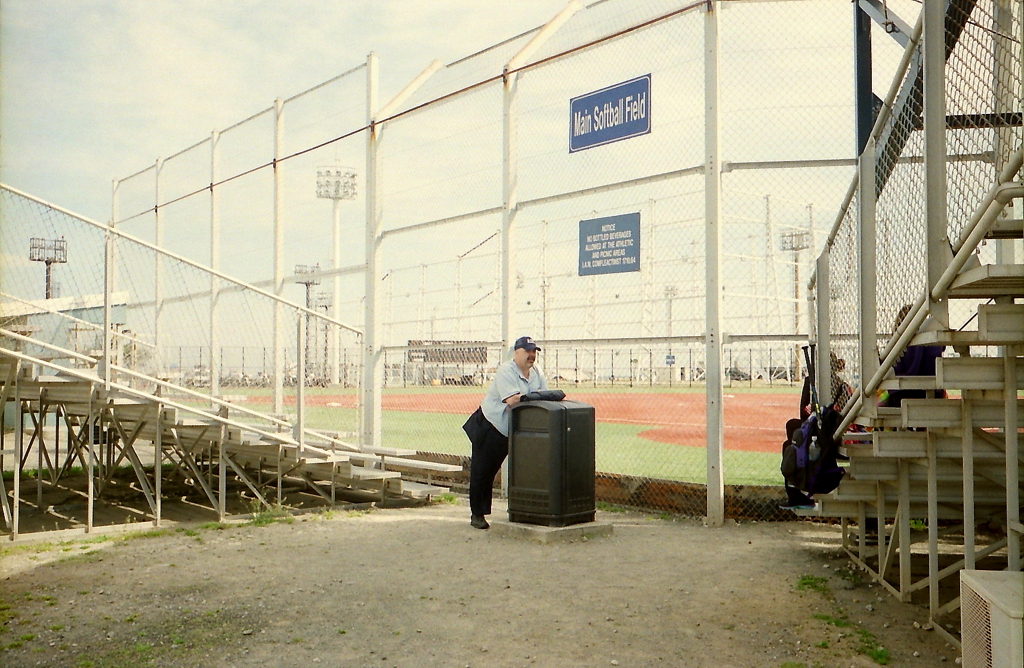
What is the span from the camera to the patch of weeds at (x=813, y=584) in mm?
5691

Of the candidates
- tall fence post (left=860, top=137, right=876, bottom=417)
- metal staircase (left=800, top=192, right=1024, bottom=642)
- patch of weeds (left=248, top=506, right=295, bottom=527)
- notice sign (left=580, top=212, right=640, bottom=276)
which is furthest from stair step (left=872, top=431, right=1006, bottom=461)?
patch of weeds (left=248, top=506, right=295, bottom=527)

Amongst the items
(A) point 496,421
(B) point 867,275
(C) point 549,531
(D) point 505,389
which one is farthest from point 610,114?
(B) point 867,275

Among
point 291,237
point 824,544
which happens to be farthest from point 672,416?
point 824,544

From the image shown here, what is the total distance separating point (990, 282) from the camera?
3.45m

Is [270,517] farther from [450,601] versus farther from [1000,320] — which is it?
[1000,320]

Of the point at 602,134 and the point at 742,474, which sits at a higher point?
the point at 602,134

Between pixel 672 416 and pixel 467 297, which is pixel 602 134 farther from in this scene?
pixel 672 416

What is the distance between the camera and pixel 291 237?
14.2 m

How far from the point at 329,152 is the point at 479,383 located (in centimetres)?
458

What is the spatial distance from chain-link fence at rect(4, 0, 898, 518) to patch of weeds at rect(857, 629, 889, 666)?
6.28 ft

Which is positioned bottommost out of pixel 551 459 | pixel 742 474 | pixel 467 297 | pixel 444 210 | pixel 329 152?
pixel 742 474

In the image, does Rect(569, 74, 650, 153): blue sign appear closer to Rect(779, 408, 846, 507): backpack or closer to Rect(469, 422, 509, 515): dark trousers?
Rect(469, 422, 509, 515): dark trousers

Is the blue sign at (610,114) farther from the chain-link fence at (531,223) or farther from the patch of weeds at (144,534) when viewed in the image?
the patch of weeds at (144,534)

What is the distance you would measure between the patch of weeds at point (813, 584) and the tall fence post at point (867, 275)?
1412 mm
